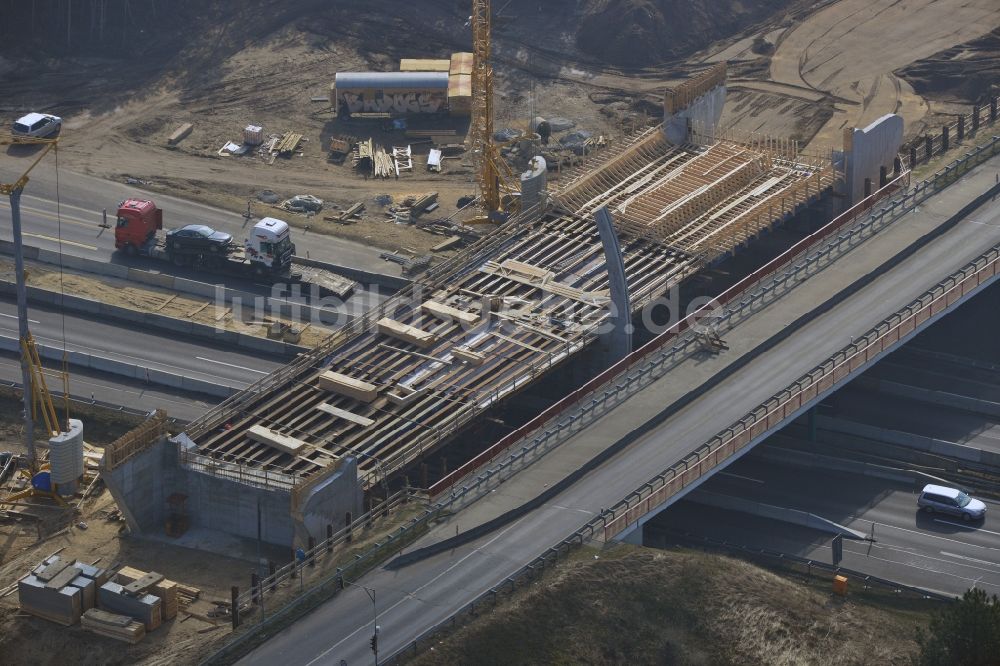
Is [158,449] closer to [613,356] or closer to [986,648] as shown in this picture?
[613,356]

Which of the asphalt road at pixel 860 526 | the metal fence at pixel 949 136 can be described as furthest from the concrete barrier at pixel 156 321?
the metal fence at pixel 949 136

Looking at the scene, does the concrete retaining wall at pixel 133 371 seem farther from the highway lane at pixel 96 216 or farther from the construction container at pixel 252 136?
the construction container at pixel 252 136

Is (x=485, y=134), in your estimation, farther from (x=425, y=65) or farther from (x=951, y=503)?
(x=951, y=503)

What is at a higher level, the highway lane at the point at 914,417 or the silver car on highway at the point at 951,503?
the silver car on highway at the point at 951,503

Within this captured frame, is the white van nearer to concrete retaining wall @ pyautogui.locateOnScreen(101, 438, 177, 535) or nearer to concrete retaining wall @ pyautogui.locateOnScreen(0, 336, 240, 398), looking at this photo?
concrete retaining wall @ pyautogui.locateOnScreen(0, 336, 240, 398)

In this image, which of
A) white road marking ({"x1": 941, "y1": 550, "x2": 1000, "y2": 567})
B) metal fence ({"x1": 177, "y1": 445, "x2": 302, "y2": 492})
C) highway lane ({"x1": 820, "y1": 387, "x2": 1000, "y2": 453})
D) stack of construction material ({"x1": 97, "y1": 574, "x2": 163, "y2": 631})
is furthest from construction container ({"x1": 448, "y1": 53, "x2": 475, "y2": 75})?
stack of construction material ({"x1": 97, "y1": 574, "x2": 163, "y2": 631})
